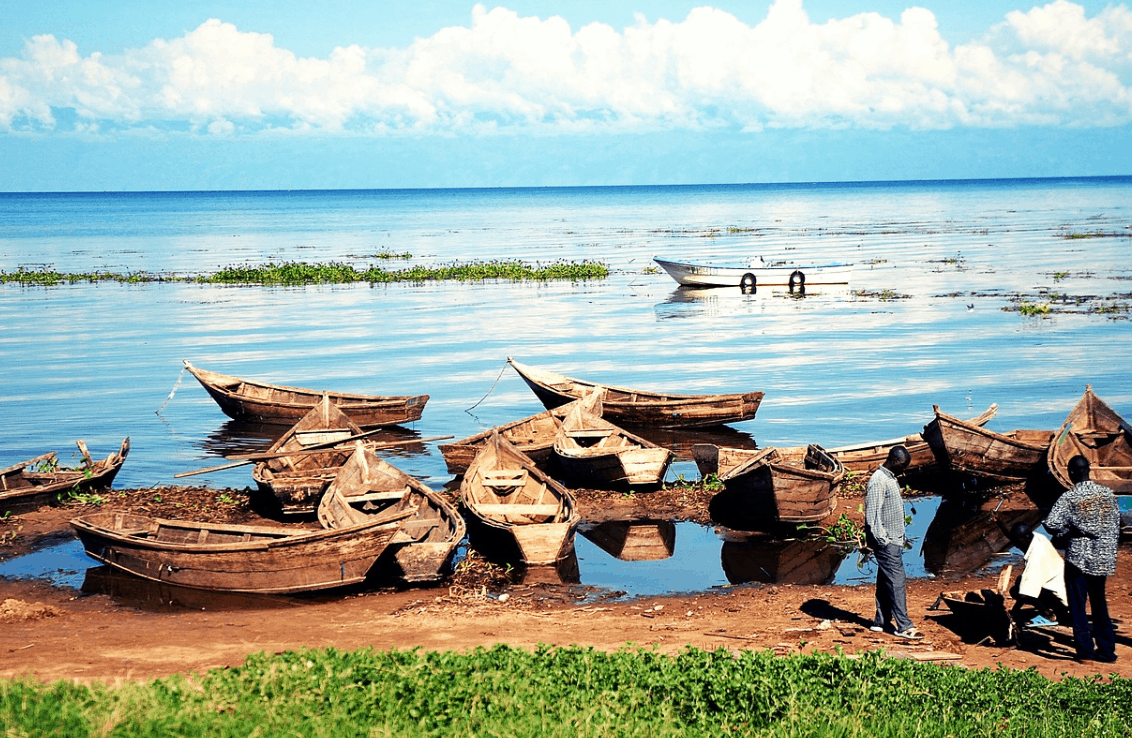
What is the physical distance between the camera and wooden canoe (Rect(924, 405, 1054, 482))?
18.9 meters

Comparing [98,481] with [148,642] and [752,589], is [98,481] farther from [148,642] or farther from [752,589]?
[752,589]

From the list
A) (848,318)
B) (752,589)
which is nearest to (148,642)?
(752,589)

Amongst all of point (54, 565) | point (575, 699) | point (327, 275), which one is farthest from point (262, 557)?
point (327, 275)

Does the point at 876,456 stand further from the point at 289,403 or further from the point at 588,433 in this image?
the point at 289,403

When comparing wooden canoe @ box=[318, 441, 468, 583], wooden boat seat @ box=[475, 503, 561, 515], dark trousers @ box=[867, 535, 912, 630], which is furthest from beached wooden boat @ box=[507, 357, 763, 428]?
dark trousers @ box=[867, 535, 912, 630]

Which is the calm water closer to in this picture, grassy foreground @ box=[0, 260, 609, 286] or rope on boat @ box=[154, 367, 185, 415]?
rope on boat @ box=[154, 367, 185, 415]

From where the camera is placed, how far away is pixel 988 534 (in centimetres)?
1769

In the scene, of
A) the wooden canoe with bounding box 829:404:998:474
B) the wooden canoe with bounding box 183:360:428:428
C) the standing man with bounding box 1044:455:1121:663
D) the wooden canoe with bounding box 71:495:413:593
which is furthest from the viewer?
the wooden canoe with bounding box 183:360:428:428

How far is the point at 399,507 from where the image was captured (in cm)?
1658

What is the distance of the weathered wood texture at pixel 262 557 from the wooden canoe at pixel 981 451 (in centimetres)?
994

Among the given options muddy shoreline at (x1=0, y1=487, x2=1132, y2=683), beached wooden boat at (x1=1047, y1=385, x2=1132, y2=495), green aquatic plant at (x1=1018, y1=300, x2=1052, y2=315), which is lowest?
muddy shoreline at (x1=0, y1=487, x2=1132, y2=683)

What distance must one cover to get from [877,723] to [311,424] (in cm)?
1590

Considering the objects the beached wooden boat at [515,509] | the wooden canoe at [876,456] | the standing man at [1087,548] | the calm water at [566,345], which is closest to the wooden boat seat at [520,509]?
the beached wooden boat at [515,509]

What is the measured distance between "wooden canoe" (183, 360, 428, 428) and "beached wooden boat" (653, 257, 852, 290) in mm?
31701
